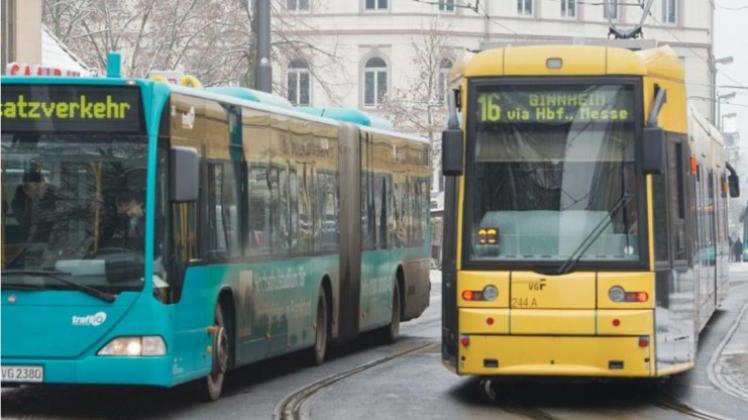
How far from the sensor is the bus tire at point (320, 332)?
20609 mm

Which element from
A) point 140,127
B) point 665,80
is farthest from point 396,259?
point 140,127

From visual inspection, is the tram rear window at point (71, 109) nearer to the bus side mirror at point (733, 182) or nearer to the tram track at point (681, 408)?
the tram track at point (681, 408)

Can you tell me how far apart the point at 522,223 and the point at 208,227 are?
103 inches

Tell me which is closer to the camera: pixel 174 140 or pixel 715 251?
pixel 174 140

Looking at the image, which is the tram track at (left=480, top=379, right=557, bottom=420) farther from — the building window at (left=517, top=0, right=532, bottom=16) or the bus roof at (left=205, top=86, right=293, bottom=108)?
the building window at (left=517, top=0, right=532, bottom=16)

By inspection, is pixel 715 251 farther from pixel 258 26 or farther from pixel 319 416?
pixel 319 416

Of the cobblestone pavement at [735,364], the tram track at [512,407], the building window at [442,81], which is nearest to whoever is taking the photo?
the tram track at [512,407]

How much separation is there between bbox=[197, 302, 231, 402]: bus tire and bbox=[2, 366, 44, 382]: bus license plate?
192 cm

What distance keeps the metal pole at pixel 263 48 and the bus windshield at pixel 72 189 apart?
12.6 metres

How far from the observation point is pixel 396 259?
24.4m

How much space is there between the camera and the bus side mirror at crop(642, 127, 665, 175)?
15602 mm

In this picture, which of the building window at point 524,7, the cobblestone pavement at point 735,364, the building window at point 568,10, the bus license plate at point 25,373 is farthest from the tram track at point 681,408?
the building window at point 568,10

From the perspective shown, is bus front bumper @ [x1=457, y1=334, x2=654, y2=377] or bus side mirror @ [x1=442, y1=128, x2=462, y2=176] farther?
bus side mirror @ [x1=442, y1=128, x2=462, y2=176]

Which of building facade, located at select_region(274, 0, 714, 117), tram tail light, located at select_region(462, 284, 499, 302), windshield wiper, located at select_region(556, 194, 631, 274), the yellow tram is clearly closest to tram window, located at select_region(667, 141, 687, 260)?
the yellow tram
